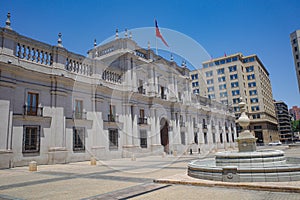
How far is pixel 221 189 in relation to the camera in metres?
7.72

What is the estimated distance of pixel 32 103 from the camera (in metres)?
19.0

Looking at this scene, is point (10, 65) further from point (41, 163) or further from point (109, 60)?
point (109, 60)

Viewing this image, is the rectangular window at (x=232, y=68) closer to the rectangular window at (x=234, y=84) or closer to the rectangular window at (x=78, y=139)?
the rectangular window at (x=234, y=84)

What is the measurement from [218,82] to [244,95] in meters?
8.70

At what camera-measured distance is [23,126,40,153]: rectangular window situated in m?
18.0

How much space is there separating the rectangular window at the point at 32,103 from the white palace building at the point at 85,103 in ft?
0.05

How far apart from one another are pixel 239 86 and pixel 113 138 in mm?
56317

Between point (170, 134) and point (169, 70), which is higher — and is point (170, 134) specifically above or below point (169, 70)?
below

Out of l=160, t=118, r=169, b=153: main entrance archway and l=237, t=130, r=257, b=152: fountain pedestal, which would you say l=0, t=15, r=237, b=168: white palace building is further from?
l=237, t=130, r=257, b=152: fountain pedestal

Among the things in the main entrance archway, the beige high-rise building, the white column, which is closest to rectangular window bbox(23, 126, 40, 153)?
the white column

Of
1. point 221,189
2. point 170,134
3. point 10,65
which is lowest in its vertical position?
point 221,189

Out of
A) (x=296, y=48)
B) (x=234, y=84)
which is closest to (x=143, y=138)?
(x=234, y=84)

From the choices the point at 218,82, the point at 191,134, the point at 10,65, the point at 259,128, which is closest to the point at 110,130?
the point at 10,65

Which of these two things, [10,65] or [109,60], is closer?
[10,65]
